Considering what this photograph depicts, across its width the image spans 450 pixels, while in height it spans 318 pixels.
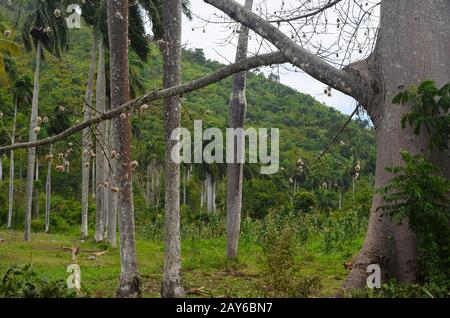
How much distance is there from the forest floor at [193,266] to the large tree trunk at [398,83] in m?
2.43

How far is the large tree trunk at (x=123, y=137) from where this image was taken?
7711 mm

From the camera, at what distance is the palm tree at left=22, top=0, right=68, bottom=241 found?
20641 mm

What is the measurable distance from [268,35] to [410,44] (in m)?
1.21

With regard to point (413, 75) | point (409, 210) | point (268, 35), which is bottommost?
point (409, 210)

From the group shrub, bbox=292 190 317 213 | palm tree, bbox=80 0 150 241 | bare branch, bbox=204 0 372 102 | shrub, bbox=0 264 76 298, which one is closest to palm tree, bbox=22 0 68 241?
palm tree, bbox=80 0 150 241

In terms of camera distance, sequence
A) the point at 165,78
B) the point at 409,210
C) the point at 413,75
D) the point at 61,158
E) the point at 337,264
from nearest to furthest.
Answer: the point at 409,210, the point at 413,75, the point at 61,158, the point at 165,78, the point at 337,264

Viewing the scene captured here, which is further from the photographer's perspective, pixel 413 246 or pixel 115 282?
pixel 115 282

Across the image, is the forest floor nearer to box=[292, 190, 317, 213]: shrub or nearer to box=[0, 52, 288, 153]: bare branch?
box=[0, 52, 288, 153]: bare branch

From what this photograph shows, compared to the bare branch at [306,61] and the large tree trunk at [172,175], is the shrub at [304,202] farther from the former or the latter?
the bare branch at [306,61]

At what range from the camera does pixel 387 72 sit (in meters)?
4.77

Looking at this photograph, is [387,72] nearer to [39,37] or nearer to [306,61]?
[306,61]

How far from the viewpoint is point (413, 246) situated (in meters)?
4.34
